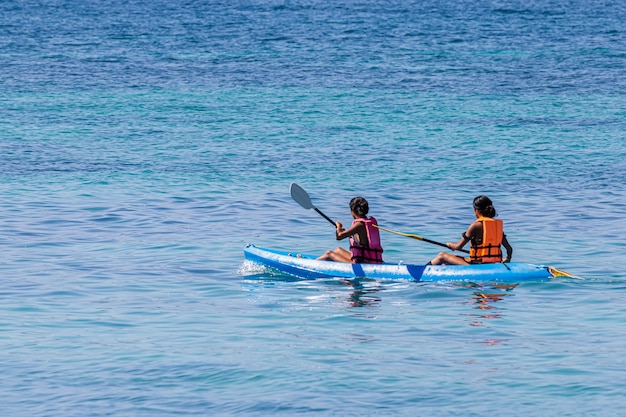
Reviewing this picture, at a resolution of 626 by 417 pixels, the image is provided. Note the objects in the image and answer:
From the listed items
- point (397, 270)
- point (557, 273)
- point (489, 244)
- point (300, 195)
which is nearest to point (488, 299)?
point (489, 244)

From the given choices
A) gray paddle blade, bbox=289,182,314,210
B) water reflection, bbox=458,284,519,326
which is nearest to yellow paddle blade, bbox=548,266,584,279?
water reflection, bbox=458,284,519,326

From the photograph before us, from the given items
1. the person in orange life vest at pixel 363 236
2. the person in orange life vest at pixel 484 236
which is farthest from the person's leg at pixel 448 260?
the person in orange life vest at pixel 363 236

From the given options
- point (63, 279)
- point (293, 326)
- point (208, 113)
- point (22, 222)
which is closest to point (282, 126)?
point (208, 113)

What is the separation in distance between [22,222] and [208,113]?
49.3 feet

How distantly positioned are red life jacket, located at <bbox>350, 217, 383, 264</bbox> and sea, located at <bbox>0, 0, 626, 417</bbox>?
1.83 feet

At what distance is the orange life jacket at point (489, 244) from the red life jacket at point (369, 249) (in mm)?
1422

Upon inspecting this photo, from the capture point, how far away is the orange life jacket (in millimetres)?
15758

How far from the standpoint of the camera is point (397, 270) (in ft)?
52.7

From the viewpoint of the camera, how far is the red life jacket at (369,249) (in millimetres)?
16500

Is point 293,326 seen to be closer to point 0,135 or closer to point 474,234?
point 474,234

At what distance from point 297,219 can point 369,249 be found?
17.4 feet

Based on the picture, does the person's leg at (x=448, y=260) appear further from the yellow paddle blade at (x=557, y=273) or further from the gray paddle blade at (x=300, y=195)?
the gray paddle blade at (x=300, y=195)

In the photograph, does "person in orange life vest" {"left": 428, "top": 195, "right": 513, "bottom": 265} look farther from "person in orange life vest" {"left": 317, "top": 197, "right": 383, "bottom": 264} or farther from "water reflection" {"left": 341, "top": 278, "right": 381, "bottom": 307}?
"water reflection" {"left": 341, "top": 278, "right": 381, "bottom": 307}

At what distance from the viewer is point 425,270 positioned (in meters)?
15.9
